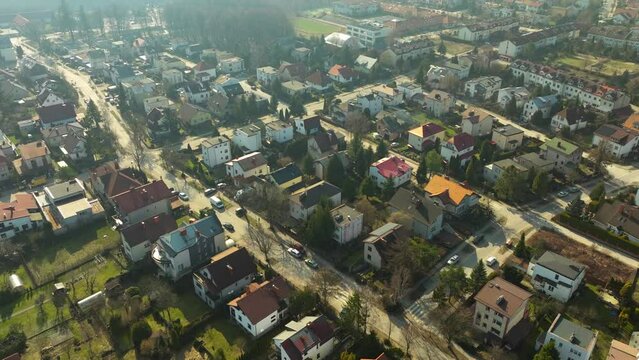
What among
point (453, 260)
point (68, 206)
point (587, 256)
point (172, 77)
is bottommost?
point (587, 256)

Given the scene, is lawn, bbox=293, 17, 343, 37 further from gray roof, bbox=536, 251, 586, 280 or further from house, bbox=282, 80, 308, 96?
gray roof, bbox=536, 251, 586, 280

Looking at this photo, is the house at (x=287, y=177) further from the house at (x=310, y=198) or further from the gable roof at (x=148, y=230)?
the gable roof at (x=148, y=230)

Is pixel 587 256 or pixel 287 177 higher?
pixel 287 177

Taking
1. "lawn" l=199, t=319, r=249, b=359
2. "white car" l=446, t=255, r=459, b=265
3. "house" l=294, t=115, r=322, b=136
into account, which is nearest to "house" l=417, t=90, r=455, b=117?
"house" l=294, t=115, r=322, b=136

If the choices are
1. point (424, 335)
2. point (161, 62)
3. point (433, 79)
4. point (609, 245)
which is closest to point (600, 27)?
point (433, 79)

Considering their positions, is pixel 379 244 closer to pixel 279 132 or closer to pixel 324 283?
pixel 324 283

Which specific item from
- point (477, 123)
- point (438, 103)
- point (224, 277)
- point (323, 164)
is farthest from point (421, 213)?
point (438, 103)

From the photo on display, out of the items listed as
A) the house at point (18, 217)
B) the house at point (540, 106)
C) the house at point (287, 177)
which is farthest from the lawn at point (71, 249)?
the house at point (540, 106)
